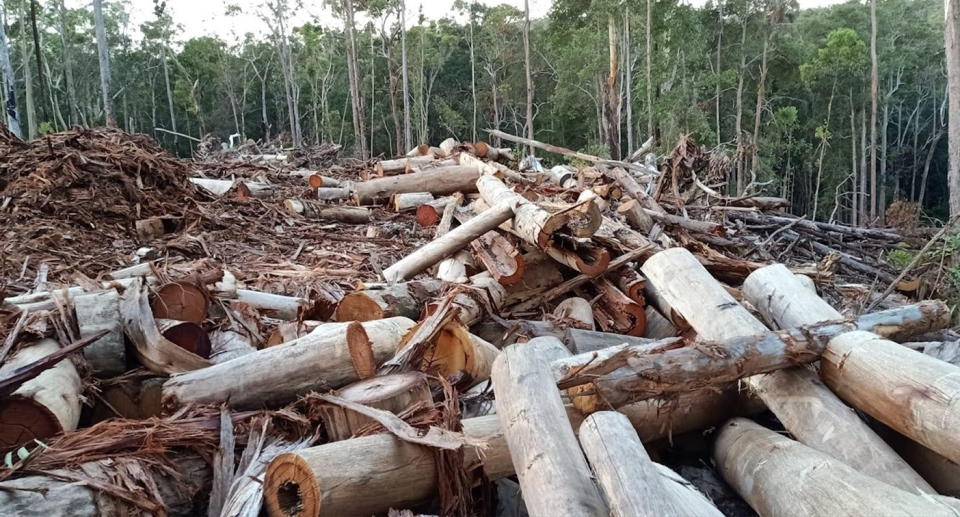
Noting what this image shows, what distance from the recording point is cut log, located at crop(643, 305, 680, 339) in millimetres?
4809

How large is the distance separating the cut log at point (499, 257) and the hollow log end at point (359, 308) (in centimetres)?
135

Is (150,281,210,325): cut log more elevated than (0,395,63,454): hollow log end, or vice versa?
(150,281,210,325): cut log

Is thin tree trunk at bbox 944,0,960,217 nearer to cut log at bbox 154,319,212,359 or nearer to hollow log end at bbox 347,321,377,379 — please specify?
hollow log end at bbox 347,321,377,379

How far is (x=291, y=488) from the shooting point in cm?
227

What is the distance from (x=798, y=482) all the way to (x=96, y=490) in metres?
2.53

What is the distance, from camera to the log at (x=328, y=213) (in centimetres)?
949

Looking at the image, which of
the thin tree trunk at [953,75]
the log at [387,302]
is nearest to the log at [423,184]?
the log at [387,302]

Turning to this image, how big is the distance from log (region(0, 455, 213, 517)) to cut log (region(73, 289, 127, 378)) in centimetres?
76

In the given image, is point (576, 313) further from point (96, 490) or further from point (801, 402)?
point (96, 490)

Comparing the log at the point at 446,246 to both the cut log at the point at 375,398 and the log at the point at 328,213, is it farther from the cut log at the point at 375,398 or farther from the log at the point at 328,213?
the log at the point at 328,213

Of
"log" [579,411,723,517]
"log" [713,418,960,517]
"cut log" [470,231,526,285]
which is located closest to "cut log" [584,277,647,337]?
"cut log" [470,231,526,285]

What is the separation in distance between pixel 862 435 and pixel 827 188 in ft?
126

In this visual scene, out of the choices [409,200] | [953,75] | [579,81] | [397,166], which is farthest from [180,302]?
[579,81]

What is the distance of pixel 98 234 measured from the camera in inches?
280
